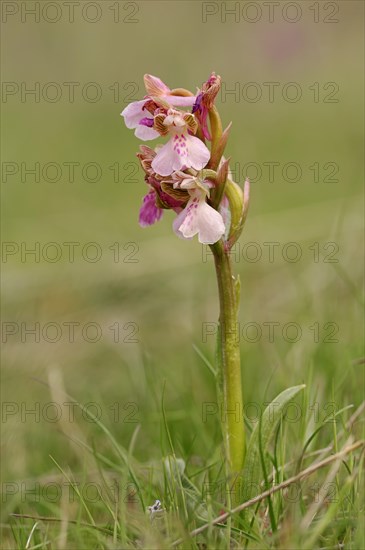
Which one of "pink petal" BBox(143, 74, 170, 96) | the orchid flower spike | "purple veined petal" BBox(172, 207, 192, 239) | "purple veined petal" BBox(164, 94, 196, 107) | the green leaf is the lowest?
the green leaf

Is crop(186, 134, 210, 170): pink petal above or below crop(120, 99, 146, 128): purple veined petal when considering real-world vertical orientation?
below

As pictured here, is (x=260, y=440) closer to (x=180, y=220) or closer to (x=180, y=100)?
(x=180, y=220)

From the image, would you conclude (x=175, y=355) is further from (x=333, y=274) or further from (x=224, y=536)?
(x=224, y=536)

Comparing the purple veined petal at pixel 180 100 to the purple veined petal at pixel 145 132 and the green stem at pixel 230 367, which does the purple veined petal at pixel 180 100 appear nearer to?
the purple veined petal at pixel 145 132

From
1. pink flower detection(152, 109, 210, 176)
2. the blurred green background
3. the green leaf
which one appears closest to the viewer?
pink flower detection(152, 109, 210, 176)

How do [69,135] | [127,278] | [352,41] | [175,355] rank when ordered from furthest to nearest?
[352,41], [69,135], [127,278], [175,355]

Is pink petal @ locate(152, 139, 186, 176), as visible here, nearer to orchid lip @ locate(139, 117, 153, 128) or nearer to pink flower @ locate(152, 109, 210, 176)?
pink flower @ locate(152, 109, 210, 176)

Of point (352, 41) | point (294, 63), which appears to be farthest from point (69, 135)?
point (352, 41)

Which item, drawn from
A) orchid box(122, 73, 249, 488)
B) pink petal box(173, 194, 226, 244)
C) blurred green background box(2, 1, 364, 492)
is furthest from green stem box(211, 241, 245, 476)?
blurred green background box(2, 1, 364, 492)
